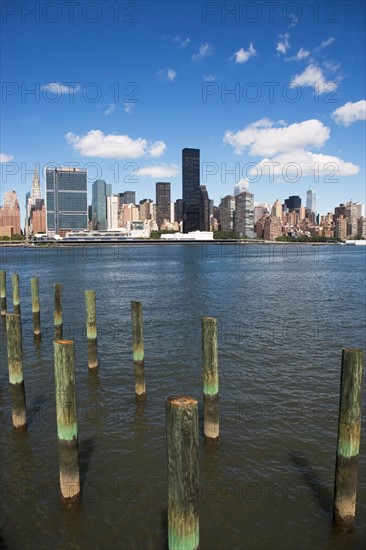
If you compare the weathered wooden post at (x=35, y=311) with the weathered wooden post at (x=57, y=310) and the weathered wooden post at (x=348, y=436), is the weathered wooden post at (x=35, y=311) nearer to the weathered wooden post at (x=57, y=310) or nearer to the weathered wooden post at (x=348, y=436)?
the weathered wooden post at (x=57, y=310)

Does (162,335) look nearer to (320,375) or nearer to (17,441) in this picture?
(320,375)

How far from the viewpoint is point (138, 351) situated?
53.3ft

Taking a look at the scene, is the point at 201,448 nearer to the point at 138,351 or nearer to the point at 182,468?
the point at 138,351

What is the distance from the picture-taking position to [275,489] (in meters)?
11.1

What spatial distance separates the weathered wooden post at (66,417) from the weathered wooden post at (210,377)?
3967 mm

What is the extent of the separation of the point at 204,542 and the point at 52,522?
3.45 meters

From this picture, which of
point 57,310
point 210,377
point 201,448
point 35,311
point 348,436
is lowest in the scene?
point 201,448

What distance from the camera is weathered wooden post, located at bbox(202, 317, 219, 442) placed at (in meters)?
12.4

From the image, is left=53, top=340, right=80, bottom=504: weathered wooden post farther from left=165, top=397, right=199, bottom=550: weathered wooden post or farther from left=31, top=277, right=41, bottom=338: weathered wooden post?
left=31, top=277, right=41, bottom=338: weathered wooden post

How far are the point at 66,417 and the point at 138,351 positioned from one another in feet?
20.6

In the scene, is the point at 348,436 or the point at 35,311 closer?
the point at 348,436

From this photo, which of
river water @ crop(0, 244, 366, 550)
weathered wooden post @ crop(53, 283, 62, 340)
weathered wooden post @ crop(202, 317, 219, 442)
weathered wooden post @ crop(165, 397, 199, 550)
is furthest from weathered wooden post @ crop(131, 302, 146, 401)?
weathered wooden post @ crop(165, 397, 199, 550)

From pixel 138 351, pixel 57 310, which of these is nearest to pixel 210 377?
pixel 138 351

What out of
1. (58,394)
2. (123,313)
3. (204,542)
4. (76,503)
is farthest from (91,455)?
(123,313)
